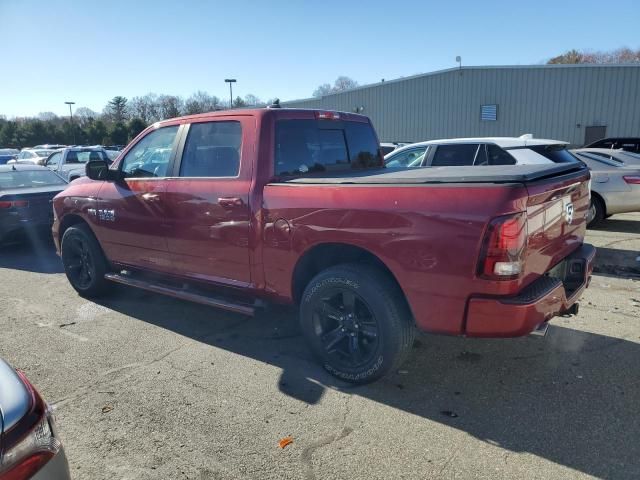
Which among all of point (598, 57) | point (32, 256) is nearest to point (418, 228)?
point (32, 256)

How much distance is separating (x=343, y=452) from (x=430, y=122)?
92.4 ft

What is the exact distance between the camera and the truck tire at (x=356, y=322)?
331 cm

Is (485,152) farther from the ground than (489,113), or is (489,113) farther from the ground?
(489,113)

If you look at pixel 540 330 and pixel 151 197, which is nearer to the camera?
pixel 540 330

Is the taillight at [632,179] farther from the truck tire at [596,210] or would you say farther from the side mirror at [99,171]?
the side mirror at [99,171]

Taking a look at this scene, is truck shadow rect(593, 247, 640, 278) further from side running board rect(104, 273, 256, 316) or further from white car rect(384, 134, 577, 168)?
side running board rect(104, 273, 256, 316)

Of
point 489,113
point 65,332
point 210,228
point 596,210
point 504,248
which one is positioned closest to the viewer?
point 504,248

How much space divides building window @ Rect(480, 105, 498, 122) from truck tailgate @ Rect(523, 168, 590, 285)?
81.5 feet

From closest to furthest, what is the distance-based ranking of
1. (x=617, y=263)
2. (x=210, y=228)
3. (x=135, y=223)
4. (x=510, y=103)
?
(x=210, y=228), (x=135, y=223), (x=617, y=263), (x=510, y=103)

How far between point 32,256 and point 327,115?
6511mm

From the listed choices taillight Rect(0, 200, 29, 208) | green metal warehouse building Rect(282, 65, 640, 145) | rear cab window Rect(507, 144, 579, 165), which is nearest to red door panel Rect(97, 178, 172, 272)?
taillight Rect(0, 200, 29, 208)

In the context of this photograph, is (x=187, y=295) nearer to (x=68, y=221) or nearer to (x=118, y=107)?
(x=68, y=221)

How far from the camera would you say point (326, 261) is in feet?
12.5

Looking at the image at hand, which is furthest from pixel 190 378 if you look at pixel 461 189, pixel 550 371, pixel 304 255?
pixel 550 371
